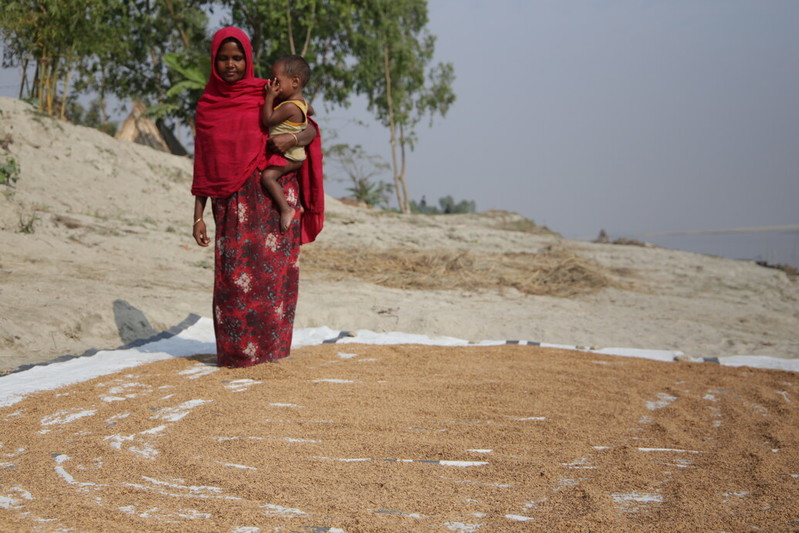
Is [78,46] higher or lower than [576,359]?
higher

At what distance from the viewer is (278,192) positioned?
380 centimetres

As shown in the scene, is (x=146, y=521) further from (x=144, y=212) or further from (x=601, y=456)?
(x=144, y=212)

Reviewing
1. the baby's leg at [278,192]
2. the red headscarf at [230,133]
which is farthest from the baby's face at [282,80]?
the baby's leg at [278,192]

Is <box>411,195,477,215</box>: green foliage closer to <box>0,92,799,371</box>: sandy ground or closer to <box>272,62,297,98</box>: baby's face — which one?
<box>0,92,799,371</box>: sandy ground

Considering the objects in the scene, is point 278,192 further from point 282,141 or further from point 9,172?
point 9,172

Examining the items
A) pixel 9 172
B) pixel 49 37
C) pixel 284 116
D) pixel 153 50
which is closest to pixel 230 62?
pixel 284 116

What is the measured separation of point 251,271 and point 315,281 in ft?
12.0

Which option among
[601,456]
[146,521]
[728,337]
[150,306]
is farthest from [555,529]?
[728,337]

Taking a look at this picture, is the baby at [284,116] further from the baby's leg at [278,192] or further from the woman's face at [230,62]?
the woman's face at [230,62]

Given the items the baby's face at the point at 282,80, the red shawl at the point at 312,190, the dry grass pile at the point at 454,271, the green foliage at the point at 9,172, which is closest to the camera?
the baby's face at the point at 282,80

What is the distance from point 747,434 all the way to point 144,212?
30.1 feet

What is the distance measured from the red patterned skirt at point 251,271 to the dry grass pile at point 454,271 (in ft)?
12.2

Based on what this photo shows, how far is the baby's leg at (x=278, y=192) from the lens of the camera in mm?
3779

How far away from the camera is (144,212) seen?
34.0 ft
